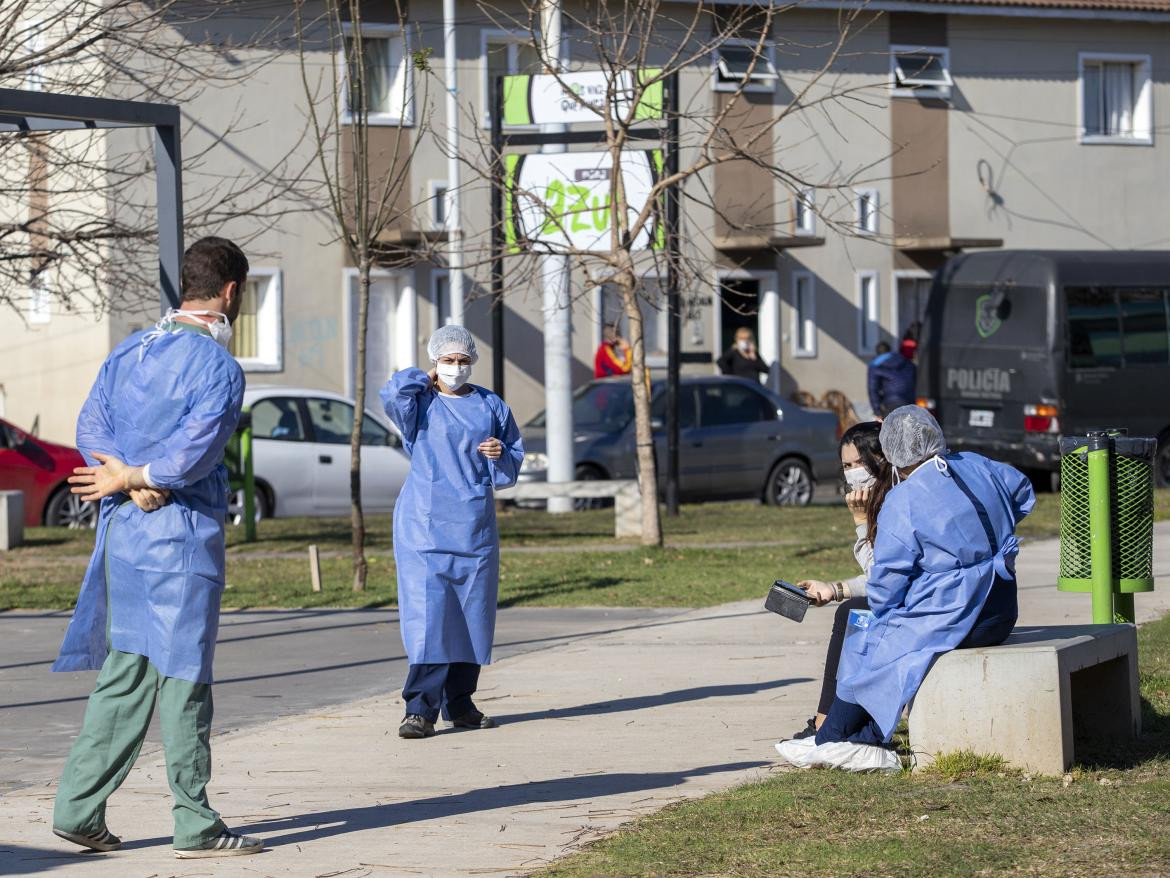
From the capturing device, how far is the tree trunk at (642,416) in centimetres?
1504

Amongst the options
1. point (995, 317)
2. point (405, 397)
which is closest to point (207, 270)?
point (405, 397)

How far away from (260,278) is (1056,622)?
18.5 meters

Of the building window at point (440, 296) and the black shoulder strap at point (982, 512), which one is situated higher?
the building window at point (440, 296)

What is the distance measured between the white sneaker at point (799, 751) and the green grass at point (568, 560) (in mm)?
5368

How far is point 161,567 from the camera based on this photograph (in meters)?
5.85

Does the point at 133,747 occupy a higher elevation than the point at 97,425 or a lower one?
lower

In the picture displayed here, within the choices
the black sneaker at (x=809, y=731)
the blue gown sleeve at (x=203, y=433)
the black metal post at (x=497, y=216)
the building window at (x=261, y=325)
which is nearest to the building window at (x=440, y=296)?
the building window at (x=261, y=325)

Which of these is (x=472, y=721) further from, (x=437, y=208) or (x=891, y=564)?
(x=437, y=208)

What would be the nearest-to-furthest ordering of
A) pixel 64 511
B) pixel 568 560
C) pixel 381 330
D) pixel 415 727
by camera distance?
1. pixel 415 727
2. pixel 568 560
3. pixel 64 511
4. pixel 381 330

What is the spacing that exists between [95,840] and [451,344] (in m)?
3.21

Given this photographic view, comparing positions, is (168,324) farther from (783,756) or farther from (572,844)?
(783,756)

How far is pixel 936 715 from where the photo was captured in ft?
22.5

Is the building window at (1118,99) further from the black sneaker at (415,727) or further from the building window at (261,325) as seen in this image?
the black sneaker at (415,727)

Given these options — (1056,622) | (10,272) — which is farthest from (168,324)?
(10,272)
